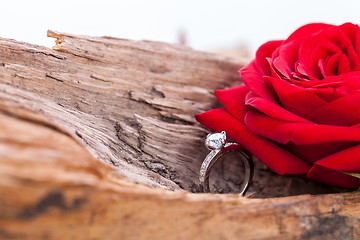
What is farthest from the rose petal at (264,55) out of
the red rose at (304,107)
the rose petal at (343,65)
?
the rose petal at (343,65)

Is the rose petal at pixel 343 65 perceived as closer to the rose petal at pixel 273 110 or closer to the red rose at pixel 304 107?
the red rose at pixel 304 107

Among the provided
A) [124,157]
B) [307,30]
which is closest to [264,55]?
[307,30]

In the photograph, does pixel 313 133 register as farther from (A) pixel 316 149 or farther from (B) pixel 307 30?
(B) pixel 307 30

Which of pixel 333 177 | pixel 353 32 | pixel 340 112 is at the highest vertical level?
pixel 353 32

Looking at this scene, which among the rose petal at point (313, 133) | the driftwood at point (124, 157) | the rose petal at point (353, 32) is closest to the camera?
the driftwood at point (124, 157)

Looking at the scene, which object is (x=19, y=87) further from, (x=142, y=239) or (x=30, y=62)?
(x=142, y=239)

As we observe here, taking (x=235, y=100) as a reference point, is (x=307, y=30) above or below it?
above
